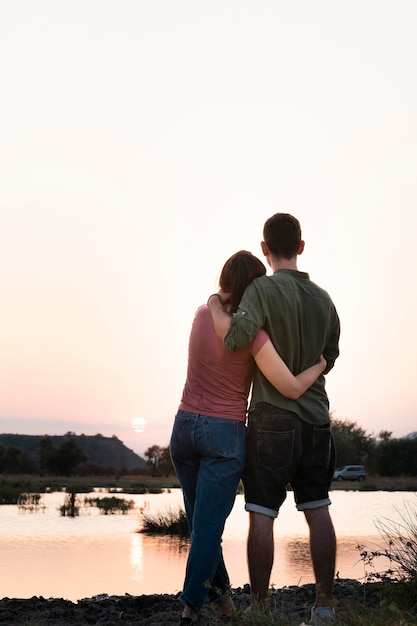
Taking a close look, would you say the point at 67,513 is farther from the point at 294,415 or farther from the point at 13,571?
the point at 294,415

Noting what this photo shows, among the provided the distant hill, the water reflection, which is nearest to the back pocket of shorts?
the water reflection

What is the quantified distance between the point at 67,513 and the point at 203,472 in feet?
44.9

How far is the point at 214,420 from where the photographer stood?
3.69 m

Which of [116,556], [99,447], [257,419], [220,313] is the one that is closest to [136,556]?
[116,556]

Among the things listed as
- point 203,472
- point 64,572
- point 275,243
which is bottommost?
point 64,572

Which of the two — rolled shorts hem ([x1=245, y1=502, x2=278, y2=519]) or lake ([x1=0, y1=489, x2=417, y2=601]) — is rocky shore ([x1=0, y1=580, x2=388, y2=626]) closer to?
lake ([x1=0, y1=489, x2=417, y2=601])

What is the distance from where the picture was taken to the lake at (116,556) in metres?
6.91

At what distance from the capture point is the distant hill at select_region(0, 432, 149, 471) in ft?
302

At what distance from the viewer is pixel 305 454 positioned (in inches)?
148

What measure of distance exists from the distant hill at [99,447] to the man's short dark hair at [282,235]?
84.5 metres

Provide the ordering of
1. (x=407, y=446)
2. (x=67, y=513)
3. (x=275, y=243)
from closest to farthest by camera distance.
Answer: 1. (x=275, y=243)
2. (x=67, y=513)
3. (x=407, y=446)

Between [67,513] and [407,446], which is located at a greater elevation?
[407,446]

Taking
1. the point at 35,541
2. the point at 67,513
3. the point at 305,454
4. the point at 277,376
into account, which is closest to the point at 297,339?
the point at 277,376

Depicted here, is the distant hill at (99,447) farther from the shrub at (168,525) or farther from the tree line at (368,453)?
the shrub at (168,525)
